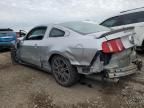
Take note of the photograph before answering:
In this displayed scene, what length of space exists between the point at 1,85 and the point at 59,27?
2060mm

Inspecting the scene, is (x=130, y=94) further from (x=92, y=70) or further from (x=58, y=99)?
(x=58, y=99)

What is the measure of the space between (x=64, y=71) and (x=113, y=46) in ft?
4.28

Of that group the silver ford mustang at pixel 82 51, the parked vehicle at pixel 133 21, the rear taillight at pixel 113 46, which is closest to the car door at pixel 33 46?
the silver ford mustang at pixel 82 51

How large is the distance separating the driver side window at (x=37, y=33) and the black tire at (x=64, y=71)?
0.94 metres

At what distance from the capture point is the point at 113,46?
3678mm

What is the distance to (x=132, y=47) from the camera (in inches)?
162

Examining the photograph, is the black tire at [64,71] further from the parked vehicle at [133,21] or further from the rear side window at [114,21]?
the rear side window at [114,21]

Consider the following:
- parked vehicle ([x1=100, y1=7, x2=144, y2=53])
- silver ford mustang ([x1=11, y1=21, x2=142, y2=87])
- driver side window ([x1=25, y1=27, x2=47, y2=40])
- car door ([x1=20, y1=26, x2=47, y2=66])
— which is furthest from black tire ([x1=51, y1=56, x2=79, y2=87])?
parked vehicle ([x1=100, y1=7, x2=144, y2=53])

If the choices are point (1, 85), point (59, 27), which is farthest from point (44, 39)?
point (1, 85)

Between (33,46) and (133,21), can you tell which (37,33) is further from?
(133,21)

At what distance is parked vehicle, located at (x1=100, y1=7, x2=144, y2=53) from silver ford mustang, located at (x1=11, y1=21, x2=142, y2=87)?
8.46 ft

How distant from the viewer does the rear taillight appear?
11.8ft

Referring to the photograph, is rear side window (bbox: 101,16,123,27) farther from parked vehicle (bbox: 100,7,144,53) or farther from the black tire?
the black tire

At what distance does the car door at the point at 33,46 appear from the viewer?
5.13 metres
